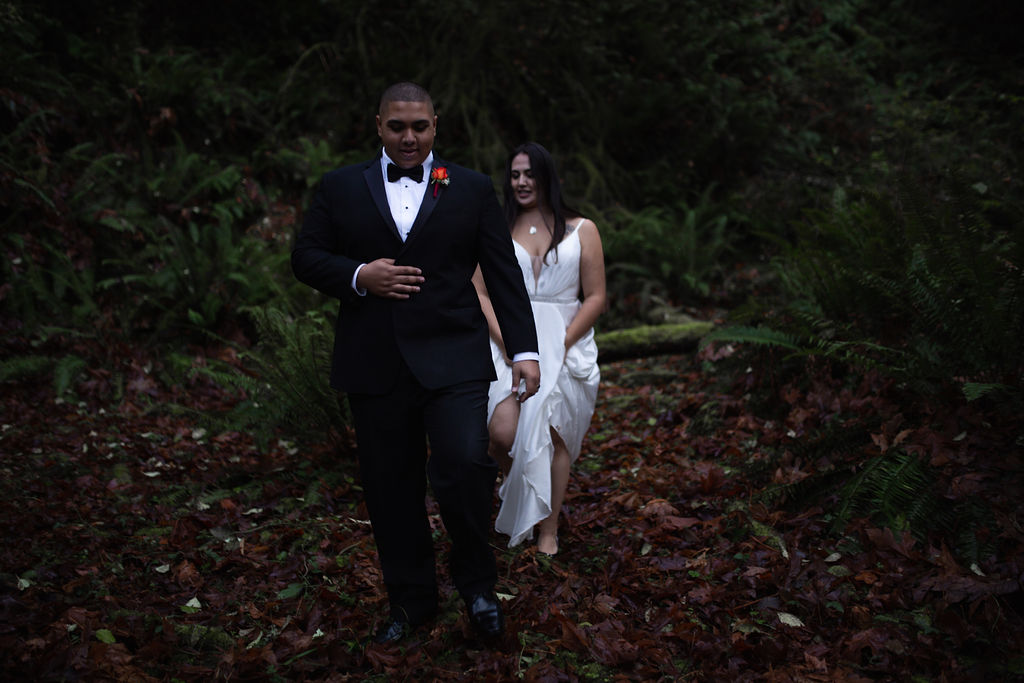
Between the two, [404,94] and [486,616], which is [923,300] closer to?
[486,616]

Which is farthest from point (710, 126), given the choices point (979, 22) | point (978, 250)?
point (978, 250)

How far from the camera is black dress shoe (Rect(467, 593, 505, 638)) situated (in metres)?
3.20

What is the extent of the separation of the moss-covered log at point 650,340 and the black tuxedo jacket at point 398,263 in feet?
16.5

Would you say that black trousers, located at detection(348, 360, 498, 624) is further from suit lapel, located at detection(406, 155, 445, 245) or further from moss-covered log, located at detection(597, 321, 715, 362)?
moss-covered log, located at detection(597, 321, 715, 362)

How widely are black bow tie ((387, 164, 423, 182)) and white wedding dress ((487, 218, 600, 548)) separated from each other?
115 centimetres

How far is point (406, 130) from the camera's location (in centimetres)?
312

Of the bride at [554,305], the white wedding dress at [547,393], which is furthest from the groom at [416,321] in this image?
the bride at [554,305]

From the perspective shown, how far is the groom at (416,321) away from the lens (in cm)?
310

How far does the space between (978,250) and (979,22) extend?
36.6 ft

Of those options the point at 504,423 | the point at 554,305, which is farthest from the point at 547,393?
the point at 504,423

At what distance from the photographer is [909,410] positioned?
450cm

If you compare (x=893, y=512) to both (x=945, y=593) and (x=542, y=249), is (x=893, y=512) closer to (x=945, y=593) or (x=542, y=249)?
(x=945, y=593)

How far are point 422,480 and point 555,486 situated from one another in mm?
1163

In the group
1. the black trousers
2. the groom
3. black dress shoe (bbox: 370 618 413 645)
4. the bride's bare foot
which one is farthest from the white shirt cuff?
the bride's bare foot
